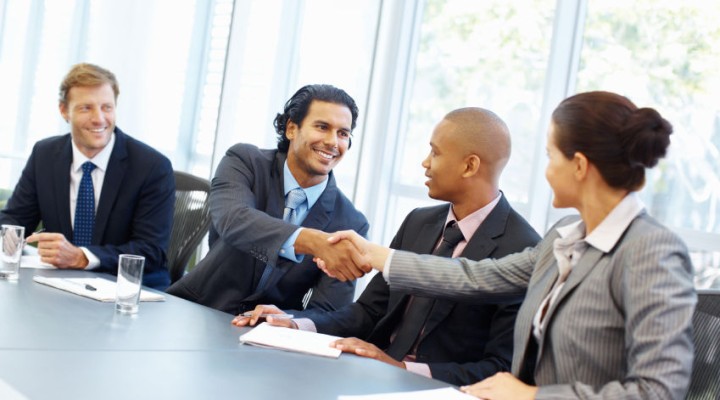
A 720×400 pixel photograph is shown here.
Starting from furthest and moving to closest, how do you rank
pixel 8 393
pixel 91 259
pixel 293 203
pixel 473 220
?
pixel 293 203 → pixel 91 259 → pixel 473 220 → pixel 8 393

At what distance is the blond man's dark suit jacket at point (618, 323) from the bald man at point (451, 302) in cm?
36

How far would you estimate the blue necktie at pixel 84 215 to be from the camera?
3264 millimetres

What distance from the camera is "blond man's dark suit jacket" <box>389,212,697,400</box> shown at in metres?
1.54

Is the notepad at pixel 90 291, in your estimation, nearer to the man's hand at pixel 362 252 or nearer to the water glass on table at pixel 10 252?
the water glass on table at pixel 10 252

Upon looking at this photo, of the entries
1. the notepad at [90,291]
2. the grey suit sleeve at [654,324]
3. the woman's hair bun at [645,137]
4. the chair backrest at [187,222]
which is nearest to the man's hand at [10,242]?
the notepad at [90,291]

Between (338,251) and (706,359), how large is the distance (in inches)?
47.0

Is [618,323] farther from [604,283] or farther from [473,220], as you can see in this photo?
[473,220]

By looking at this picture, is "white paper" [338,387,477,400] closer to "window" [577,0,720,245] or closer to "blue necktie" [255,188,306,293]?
"blue necktie" [255,188,306,293]

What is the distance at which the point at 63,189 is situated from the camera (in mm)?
3301

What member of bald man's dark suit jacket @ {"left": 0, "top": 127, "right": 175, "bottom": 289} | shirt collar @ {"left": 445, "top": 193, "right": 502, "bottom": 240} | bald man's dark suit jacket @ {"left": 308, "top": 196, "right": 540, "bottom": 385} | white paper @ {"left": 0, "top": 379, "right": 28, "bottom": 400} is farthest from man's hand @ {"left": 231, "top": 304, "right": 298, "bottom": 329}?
bald man's dark suit jacket @ {"left": 0, "top": 127, "right": 175, "bottom": 289}

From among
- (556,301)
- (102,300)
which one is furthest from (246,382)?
(102,300)

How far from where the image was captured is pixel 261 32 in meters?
5.50

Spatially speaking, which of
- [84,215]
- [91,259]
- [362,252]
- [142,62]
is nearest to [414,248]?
[362,252]

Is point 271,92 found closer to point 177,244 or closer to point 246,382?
point 177,244
